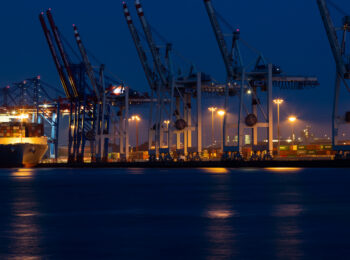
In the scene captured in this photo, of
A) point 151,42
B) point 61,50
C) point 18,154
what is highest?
point 61,50

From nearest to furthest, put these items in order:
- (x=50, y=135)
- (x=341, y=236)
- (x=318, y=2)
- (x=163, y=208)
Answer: (x=341, y=236)
(x=163, y=208)
(x=318, y=2)
(x=50, y=135)

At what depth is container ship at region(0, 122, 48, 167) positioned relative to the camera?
108m

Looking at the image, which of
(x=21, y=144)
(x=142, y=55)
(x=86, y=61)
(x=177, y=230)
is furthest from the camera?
(x=86, y=61)

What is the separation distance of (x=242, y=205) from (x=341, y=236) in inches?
364

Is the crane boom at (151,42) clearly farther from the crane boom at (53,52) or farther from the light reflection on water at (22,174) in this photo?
the crane boom at (53,52)

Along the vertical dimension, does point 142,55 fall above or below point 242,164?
above

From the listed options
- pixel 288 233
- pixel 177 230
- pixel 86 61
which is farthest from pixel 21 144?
pixel 288 233

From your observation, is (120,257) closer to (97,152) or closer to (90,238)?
(90,238)

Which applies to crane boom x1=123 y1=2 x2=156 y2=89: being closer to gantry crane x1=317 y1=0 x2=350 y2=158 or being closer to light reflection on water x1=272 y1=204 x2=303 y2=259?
gantry crane x1=317 y1=0 x2=350 y2=158

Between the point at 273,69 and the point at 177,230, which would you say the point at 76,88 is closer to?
the point at 273,69

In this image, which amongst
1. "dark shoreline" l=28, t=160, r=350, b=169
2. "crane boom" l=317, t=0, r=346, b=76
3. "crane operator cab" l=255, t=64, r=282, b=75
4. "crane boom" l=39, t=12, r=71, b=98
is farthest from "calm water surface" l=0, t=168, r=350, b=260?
"crane boom" l=39, t=12, r=71, b=98

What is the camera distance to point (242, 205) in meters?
23.5

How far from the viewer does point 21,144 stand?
353 ft

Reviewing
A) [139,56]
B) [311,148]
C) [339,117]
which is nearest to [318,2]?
[339,117]
